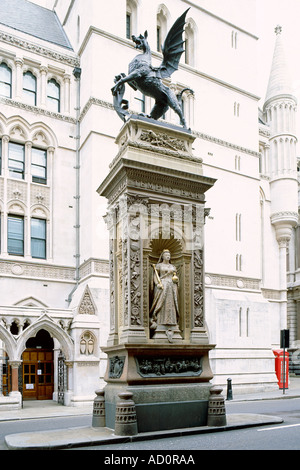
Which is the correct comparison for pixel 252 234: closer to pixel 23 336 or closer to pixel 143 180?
pixel 23 336

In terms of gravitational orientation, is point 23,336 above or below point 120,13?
below

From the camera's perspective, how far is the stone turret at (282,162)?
35781 millimetres

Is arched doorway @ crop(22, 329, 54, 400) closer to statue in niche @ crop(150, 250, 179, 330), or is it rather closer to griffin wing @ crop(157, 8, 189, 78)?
statue in niche @ crop(150, 250, 179, 330)

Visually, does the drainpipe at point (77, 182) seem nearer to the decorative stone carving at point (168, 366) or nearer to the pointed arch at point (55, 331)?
the pointed arch at point (55, 331)

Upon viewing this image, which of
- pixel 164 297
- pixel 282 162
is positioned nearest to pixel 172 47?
pixel 164 297

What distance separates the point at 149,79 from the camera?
1230 centimetres

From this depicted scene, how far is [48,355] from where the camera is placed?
26.0 metres

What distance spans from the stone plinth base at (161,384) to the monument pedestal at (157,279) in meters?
0.02

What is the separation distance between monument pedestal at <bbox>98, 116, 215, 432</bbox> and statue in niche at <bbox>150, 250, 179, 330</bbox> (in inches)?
0.8

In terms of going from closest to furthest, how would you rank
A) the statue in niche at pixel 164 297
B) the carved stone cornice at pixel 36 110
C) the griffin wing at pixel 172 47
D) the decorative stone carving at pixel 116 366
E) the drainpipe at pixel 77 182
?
the decorative stone carving at pixel 116 366 → the statue in niche at pixel 164 297 → the griffin wing at pixel 172 47 → the carved stone cornice at pixel 36 110 → the drainpipe at pixel 77 182

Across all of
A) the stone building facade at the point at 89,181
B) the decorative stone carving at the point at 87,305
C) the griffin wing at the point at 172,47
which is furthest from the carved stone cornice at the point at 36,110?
the griffin wing at the point at 172,47

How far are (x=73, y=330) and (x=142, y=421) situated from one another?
42.5 ft

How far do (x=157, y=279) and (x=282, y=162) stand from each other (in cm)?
2718
